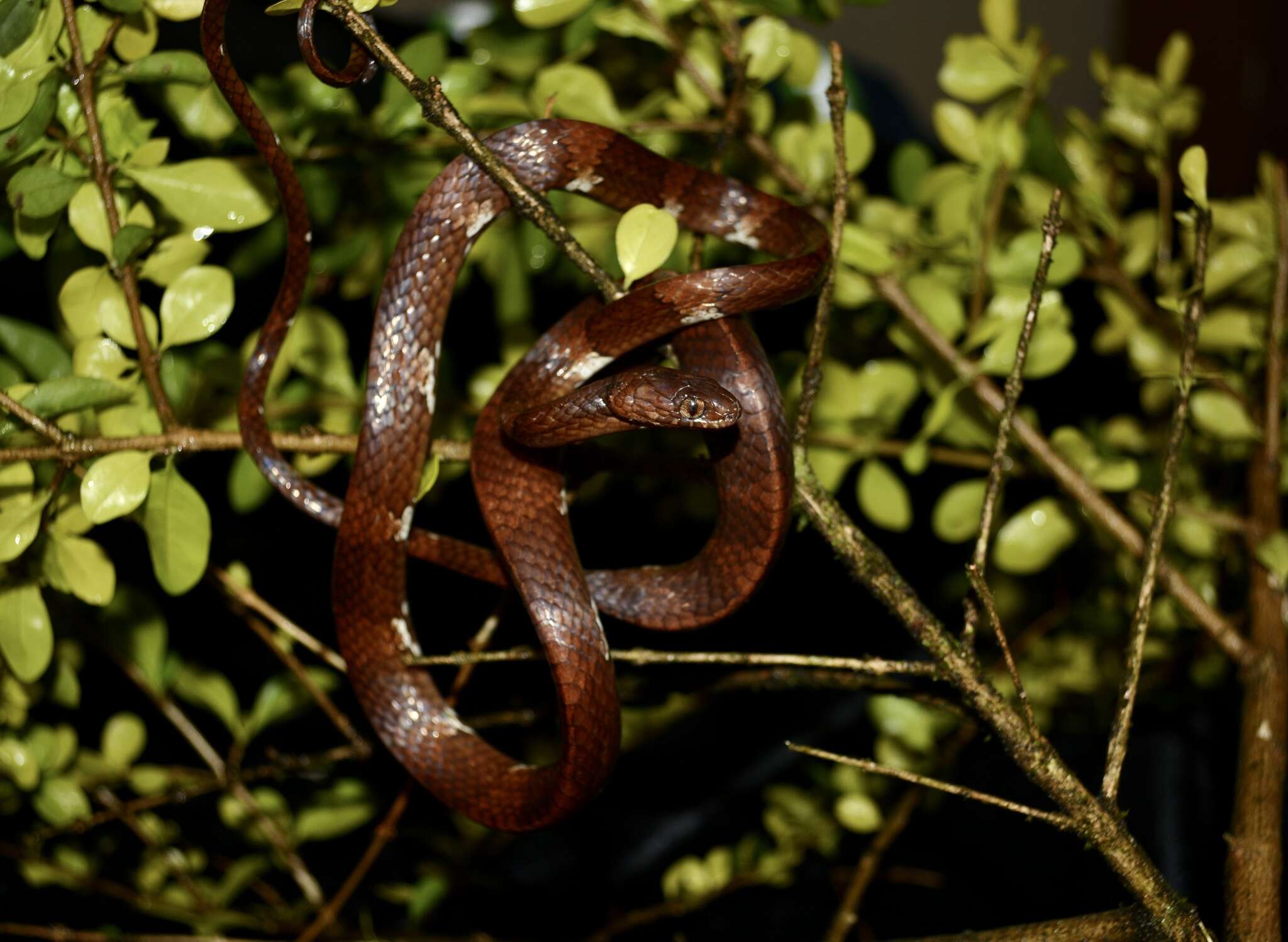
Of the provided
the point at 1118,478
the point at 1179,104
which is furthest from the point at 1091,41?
the point at 1118,478

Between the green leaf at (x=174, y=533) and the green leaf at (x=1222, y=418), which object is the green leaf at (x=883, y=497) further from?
the green leaf at (x=174, y=533)

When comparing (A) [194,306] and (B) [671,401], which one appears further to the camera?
(A) [194,306]

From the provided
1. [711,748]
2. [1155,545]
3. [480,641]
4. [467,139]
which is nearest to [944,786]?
[1155,545]

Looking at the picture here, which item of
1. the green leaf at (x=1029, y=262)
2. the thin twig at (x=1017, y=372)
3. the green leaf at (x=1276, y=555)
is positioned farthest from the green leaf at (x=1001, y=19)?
the green leaf at (x=1276, y=555)

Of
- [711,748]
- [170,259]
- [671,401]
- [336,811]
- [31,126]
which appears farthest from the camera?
[711,748]

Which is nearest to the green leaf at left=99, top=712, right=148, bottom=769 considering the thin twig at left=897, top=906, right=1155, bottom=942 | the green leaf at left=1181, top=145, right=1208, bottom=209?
the thin twig at left=897, top=906, right=1155, bottom=942

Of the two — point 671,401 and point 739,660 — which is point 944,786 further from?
point 671,401

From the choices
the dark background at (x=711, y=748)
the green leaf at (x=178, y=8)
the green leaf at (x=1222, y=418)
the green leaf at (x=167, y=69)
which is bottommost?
the dark background at (x=711, y=748)

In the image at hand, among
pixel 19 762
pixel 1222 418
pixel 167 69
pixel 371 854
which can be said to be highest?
pixel 167 69
